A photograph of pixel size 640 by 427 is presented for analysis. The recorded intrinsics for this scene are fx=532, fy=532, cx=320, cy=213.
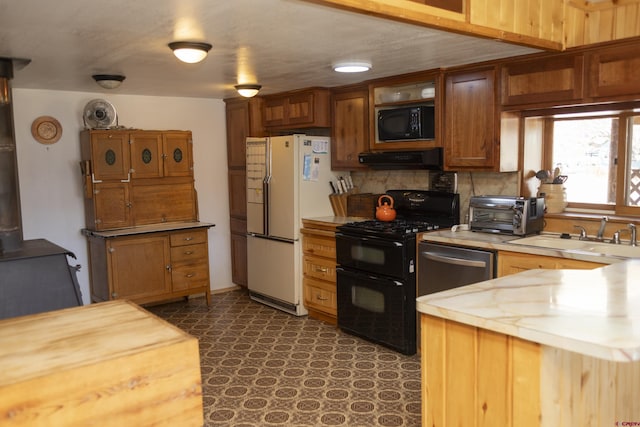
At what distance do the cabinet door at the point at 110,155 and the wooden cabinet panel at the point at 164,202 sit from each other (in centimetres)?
23

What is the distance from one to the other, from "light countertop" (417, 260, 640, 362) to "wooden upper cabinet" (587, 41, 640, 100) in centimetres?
132

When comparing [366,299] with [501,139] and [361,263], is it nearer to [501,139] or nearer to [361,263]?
[361,263]

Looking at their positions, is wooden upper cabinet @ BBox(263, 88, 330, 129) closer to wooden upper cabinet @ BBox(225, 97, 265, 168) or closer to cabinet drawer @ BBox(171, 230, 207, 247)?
wooden upper cabinet @ BBox(225, 97, 265, 168)

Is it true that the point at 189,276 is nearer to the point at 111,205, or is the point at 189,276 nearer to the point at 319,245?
the point at 111,205

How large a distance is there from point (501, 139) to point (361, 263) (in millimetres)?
1455

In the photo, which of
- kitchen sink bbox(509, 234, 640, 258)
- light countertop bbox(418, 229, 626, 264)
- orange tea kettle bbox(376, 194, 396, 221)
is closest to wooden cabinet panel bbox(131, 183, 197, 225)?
orange tea kettle bbox(376, 194, 396, 221)

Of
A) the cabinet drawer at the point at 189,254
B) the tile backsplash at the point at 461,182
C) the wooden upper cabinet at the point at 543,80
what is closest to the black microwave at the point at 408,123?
the tile backsplash at the point at 461,182

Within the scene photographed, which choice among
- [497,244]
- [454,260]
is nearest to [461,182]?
[454,260]

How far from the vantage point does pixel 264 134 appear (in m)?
5.80

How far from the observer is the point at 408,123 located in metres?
4.30

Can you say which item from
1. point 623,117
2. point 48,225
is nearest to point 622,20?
point 623,117

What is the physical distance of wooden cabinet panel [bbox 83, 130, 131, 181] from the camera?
496cm

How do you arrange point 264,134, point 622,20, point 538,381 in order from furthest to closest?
point 264,134 < point 622,20 < point 538,381

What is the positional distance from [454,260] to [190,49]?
223 cm
